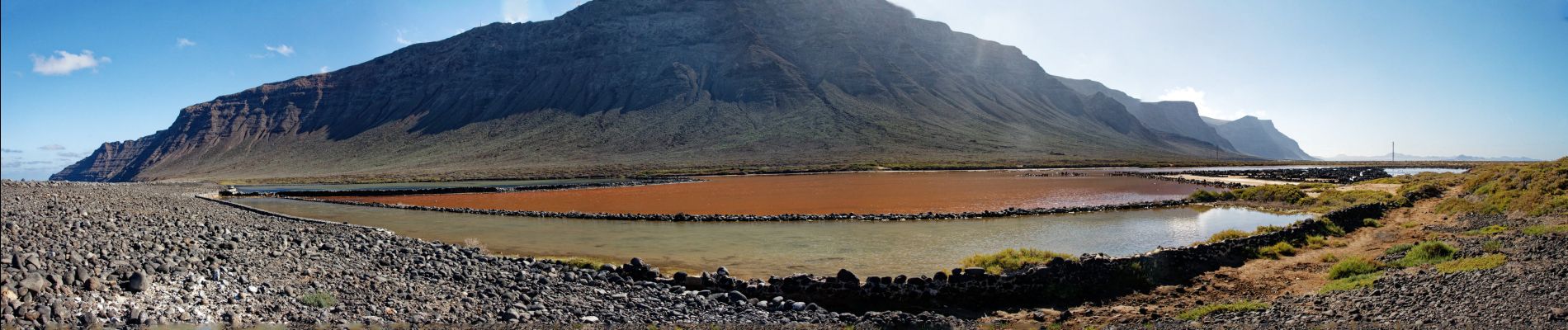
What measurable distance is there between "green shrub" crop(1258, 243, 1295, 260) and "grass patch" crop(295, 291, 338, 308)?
67.5 feet

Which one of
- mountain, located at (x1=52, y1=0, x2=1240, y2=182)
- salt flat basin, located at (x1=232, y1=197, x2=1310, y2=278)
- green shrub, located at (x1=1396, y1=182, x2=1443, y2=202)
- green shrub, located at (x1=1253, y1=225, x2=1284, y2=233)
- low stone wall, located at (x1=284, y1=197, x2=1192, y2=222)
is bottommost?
salt flat basin, located at (x1=232, y1=197, x2=1310, y2=278)

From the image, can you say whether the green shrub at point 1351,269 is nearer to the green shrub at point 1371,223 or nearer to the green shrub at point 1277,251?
the green shrub at point 1277,251

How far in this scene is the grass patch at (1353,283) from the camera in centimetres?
1189

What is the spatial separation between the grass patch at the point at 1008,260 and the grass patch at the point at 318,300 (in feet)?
38.5

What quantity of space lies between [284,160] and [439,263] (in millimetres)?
176584

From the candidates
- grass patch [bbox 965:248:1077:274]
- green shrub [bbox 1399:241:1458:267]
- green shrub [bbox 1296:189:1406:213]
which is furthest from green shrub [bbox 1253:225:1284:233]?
green shrub [bbox 1296:189:1406:213]

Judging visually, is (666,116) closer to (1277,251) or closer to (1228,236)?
(1228,236)

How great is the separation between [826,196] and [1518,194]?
31.9m

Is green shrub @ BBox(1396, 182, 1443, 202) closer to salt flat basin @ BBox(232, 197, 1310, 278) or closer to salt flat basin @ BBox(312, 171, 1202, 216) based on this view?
salt flat basin @ BBox(232, 197, 1310, 278)

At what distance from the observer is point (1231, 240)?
60.4 ft

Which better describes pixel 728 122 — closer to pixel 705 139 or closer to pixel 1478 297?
pixel 705 139

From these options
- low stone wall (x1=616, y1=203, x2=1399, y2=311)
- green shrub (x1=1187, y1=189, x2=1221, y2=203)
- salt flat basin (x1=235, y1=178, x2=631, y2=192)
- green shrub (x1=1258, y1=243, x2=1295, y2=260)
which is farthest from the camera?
salt flat basin (x1=235, y1=178, x2=631, y2=192)

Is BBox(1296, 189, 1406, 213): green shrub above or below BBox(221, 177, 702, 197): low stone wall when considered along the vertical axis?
above

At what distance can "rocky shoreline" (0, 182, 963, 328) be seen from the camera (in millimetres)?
9977
